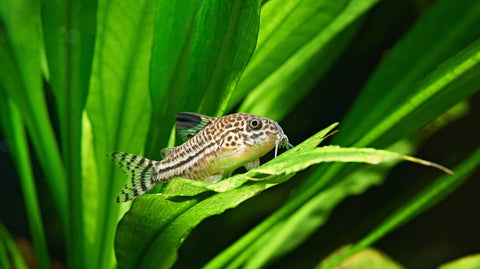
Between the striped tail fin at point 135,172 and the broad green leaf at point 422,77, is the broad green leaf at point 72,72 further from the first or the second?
the broad green leaf at point 422,77

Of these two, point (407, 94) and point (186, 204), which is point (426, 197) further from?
point (186, 204)

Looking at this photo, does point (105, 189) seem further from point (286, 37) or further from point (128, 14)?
point (286, 37)

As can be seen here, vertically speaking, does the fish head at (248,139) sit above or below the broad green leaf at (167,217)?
above

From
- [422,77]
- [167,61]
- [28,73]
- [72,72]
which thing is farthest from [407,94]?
[28,73]

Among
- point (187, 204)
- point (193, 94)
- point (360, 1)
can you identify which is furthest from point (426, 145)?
point (187, 204)

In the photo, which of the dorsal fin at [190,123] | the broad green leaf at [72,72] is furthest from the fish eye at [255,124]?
the broad green leaf at [72,72]

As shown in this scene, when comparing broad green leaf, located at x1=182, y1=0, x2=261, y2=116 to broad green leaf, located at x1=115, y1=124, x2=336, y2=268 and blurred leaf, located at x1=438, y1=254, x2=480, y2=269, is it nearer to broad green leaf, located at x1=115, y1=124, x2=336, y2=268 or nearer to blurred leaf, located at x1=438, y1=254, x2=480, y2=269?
broad green leaf, located at x1=115, y1=124, x2=336, y2=268
